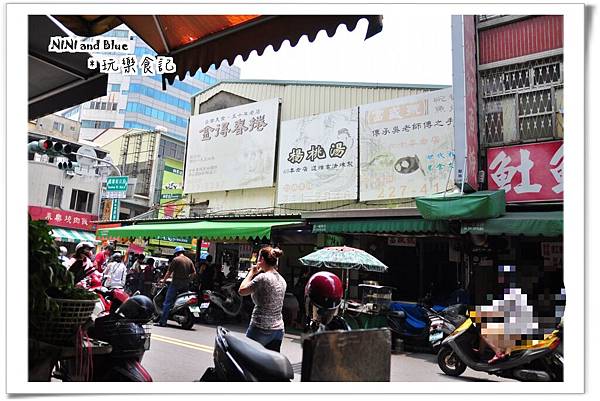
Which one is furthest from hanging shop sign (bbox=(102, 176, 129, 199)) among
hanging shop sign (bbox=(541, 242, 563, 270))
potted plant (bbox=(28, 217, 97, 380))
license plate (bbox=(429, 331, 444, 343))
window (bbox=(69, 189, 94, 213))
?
potted plant (bbox=(28, 217, 97, 380))

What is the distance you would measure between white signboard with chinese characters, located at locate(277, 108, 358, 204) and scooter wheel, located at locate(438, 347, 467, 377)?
19.6 feet

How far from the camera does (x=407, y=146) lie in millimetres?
10617

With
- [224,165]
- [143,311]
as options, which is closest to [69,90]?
[143,311]

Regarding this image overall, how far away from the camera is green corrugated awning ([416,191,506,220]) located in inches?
266

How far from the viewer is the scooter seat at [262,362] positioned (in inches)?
Answer: 99.6

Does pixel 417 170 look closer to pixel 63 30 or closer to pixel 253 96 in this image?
pixel 253 96

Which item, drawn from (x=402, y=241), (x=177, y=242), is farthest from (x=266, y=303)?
(x=177, y=242)

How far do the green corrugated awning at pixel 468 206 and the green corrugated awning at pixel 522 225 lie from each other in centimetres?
13

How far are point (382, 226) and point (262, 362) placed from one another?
6.18m

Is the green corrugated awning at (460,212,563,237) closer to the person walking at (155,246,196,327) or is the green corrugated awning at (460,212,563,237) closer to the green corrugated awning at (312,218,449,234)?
the green corrugated awning at (312,218,449,234)

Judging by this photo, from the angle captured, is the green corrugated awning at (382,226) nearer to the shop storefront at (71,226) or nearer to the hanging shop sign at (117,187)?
the hanging shop sign at (117,187)

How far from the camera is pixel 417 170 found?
10398 millimetres

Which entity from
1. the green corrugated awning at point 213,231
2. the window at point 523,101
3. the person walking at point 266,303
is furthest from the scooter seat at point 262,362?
the green corrugated awning at point 213,231
